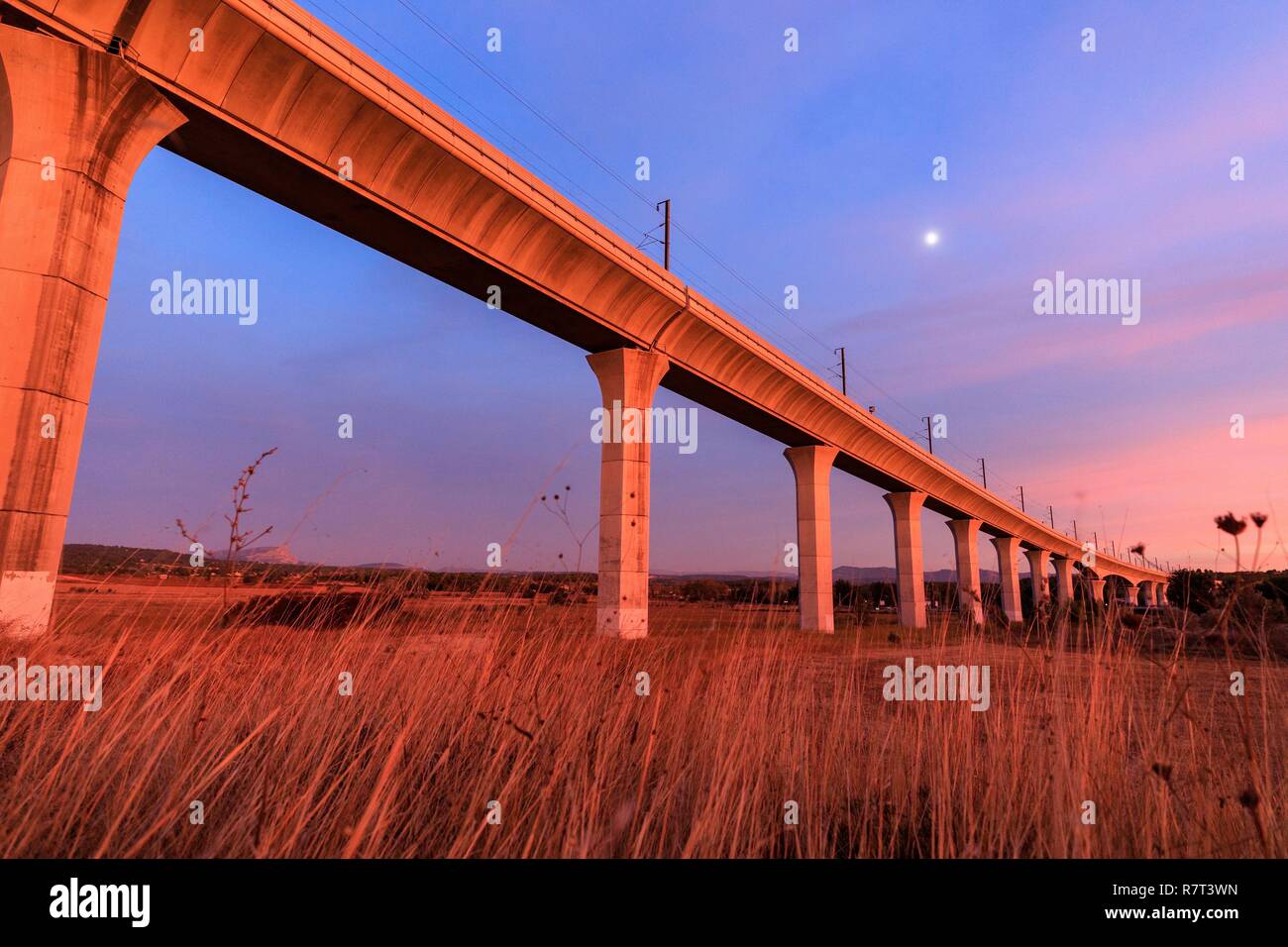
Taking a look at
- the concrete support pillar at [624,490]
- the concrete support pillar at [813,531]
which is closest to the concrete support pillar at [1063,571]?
the concrete support pillar at [813,531]

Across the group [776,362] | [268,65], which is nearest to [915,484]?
[776,362]

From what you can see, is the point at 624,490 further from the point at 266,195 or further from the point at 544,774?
the point at 544,774

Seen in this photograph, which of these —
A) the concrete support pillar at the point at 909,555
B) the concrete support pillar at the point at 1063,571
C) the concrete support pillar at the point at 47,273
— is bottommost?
the concrete support pillar at the point at 1063,571

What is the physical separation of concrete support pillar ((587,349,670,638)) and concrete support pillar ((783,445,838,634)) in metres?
10.0

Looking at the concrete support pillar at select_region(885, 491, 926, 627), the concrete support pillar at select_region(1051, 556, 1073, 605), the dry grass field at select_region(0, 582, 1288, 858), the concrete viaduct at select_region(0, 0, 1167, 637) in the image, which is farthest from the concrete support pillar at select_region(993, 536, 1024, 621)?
A: the dry grass field at select_region(0, 582, 1288, 858)

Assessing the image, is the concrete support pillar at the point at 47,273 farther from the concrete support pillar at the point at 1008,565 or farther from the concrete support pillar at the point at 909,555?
the concrete support pillar at the point at 1008,565

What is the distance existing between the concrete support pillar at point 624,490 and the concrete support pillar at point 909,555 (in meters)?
20.8

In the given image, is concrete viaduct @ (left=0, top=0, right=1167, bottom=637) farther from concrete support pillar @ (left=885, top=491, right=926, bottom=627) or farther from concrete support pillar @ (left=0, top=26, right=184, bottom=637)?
concrete support pillar @ (left=885, top=491, right=926, bottom=627)

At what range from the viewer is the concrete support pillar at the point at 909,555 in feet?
105

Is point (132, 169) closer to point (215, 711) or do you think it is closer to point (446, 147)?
point (446, 147)

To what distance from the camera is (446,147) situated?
1160cm

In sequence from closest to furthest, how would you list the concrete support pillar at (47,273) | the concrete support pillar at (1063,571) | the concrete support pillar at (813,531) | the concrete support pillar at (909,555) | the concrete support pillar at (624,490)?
the concrete support pillar at (47,273) → the concrete support pillar at (624,490) → the concrete support pillar at (813,531) → the concrete support pillar at (909,555) → the concrete support pillar at (1063,571)
